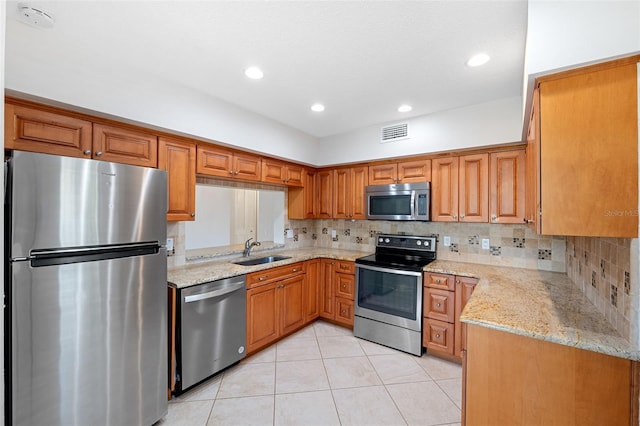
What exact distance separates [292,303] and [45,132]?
8.13 feet

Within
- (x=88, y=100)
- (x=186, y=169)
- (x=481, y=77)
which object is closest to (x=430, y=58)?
(x=481, y=77)

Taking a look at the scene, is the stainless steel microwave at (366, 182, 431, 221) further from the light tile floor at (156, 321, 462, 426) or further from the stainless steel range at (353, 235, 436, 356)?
the light tile floor at (156, 321, 462, 426)

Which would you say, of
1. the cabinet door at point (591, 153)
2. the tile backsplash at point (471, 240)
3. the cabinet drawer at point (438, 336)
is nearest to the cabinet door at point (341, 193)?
the tile backsplash at point (471, 240)

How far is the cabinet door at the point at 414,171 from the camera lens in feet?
10.1

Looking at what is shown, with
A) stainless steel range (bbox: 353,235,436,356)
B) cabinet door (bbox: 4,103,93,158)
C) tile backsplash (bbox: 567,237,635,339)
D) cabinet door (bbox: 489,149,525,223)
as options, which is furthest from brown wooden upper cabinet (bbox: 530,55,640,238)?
cabinet door (bbox: 4,103,93,158)

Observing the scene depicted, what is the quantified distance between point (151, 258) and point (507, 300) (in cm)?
227

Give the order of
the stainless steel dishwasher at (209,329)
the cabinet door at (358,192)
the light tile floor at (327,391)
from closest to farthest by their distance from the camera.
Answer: the light tile floor at (327,391)
the stainless steel dishwasher at (209,329)
the cabinet door at (358,192)

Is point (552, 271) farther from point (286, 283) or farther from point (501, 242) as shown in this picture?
point (286, 283)

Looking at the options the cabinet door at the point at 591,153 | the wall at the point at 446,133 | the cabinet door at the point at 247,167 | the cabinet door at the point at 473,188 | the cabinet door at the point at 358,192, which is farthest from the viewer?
the cabinet door at the point at 358,192

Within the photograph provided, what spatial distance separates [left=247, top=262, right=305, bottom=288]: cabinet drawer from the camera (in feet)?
8.86

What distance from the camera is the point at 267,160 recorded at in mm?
3250

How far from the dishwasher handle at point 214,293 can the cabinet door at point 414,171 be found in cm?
206

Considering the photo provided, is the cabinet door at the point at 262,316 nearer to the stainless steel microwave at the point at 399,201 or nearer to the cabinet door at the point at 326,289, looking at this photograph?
the cabinet door at the point at 326,289

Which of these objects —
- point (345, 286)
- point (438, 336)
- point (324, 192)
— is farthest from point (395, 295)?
point (324, 192)
